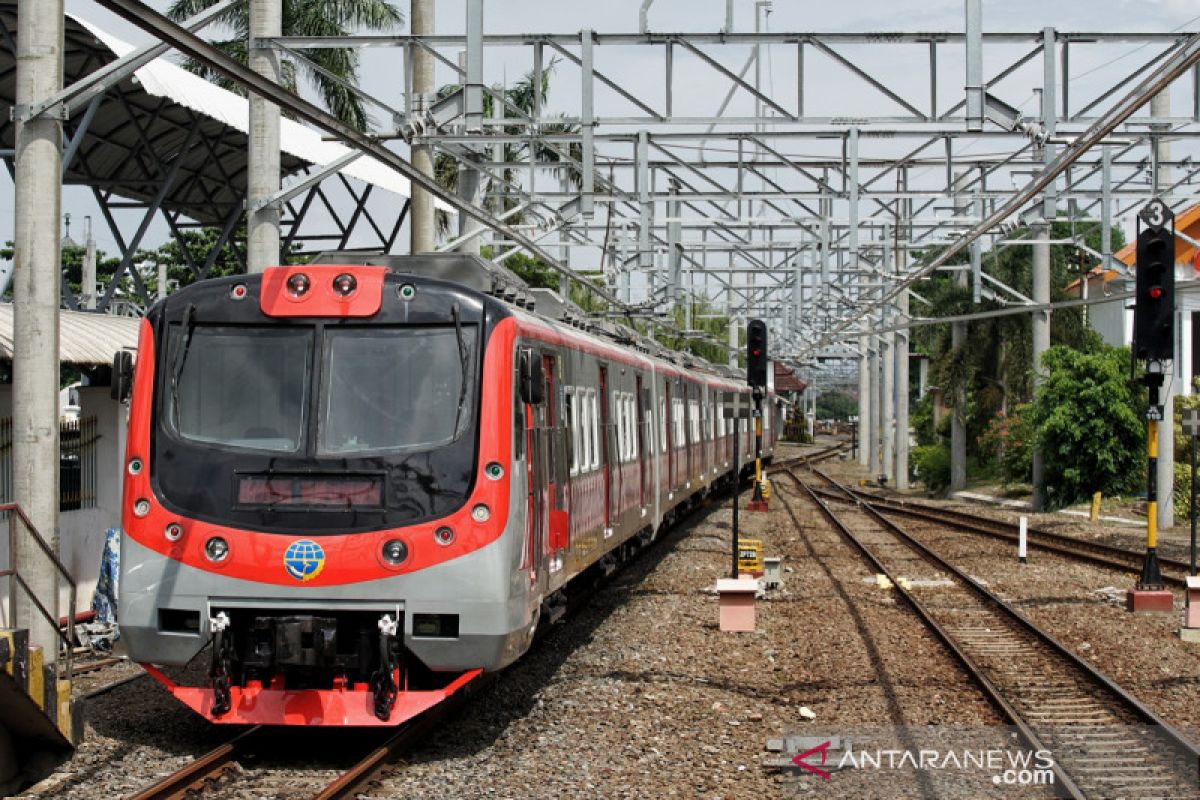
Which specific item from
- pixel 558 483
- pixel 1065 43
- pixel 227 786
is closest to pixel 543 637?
pixel 558 483

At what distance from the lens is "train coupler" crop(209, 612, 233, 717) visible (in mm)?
8469

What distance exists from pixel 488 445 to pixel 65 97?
11.4 ft

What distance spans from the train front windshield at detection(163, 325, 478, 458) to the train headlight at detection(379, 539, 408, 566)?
543mm

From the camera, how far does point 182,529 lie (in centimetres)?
886


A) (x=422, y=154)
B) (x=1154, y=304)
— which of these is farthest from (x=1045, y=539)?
(x=422, y=154)

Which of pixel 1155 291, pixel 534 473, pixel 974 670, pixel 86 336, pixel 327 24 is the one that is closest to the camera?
pixel 534 473

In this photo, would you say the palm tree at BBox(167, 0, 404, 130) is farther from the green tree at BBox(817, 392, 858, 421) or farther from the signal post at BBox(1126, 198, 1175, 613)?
the green tree at BBox(817, 392, 858, 421)

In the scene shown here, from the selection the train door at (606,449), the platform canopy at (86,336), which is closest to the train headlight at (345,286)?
the platform canopy at (86,336)

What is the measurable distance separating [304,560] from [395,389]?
114 cm

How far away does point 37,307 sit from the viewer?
9.73 m

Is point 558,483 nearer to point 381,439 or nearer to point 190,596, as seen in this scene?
point 381,439

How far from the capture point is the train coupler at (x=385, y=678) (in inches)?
335

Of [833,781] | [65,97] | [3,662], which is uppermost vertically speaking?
[65,97]

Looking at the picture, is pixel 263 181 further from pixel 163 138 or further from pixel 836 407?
pixel 836 407
